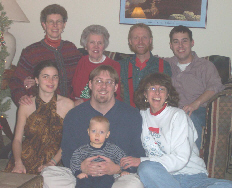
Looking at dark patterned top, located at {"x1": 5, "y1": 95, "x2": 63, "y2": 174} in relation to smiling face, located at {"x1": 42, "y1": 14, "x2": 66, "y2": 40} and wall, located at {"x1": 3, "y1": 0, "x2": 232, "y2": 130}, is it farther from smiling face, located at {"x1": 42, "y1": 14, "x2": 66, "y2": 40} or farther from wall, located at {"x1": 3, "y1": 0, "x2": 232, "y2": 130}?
wall, located at {"x1": 3, "y1": 0, "x2": 232, "y2": 130}

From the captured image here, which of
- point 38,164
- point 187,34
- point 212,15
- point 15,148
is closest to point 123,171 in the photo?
point 38,164

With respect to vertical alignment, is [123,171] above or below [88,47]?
below

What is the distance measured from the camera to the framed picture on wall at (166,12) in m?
3.51

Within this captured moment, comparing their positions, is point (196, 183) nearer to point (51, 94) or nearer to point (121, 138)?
point (121, 138)

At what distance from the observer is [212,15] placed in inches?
139

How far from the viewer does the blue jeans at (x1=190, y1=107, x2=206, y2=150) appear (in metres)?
2.56

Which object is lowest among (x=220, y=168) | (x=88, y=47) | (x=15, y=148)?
(x=220, y=168)

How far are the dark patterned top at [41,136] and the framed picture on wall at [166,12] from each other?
180 cm

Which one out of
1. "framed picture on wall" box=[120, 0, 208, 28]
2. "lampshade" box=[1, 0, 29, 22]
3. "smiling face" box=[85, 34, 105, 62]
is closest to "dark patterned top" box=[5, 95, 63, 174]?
"smiling face" box=[85, 34, 105, 62]

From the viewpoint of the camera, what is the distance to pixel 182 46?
115 inches

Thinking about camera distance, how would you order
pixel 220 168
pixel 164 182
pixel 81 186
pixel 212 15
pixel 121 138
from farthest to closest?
pixel 212 15
pixel 220 168
pixel 121 138
pixel 81 186
pixel 164 182

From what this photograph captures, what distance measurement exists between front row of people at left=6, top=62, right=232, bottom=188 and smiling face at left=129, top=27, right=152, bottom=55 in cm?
A: 75

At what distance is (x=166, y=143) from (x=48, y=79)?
1.05 metres

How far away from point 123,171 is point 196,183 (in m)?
0.48
